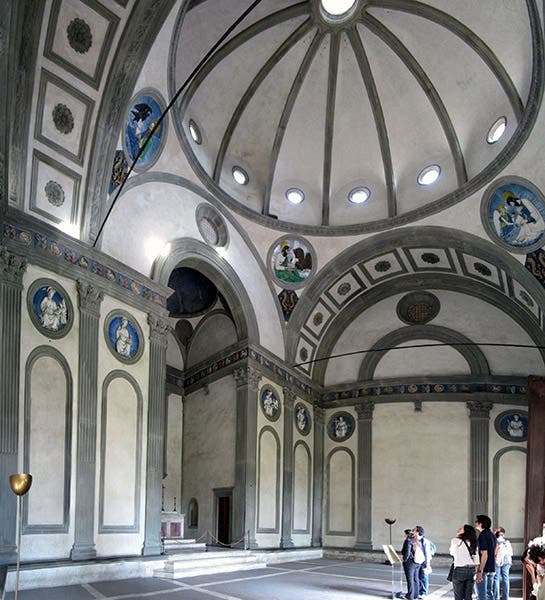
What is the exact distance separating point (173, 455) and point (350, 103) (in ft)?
45.3

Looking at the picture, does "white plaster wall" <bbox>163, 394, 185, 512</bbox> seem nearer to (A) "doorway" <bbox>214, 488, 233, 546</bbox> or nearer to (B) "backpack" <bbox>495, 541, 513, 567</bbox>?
(A) "doorway" <bbox>214, 488, 233, 546</bbox>

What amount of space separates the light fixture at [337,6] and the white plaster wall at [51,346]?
456 inches

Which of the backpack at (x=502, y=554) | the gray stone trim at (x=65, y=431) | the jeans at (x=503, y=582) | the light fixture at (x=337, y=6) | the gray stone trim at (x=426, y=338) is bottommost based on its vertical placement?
the jeans at (x=503, y=582)

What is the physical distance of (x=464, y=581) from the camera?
9.73m

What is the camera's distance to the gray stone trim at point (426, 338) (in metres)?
24.9

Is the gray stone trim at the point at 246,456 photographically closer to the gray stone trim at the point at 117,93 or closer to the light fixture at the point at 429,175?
the gray stone trim at the point at 117,93

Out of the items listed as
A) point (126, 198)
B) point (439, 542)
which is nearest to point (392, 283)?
point (439, 542)

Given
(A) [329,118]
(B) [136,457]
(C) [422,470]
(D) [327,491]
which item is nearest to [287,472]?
(D) [327,491]

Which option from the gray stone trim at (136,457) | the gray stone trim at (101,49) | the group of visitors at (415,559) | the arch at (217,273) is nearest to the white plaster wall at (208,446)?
the arch at (217,273)

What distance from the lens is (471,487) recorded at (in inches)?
941

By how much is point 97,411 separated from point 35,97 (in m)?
6.74

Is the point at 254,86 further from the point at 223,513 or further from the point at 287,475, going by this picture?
the point at 223,513

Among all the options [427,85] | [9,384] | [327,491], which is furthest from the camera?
[327,491]

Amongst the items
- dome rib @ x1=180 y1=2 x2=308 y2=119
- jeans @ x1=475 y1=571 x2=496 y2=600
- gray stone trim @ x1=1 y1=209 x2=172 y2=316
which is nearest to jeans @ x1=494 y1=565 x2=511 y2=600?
jeans @ x1=475 y1=571 x2=496 y2=600
